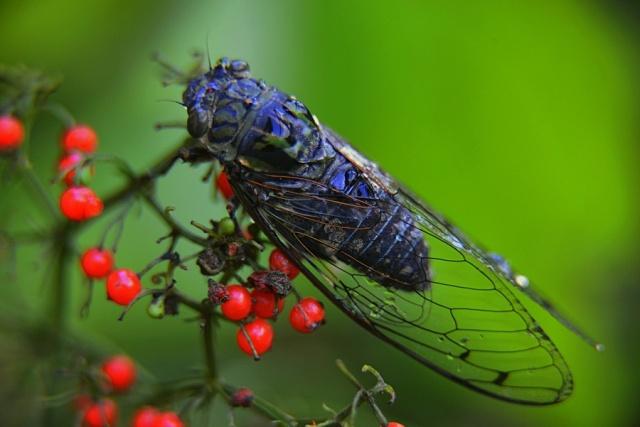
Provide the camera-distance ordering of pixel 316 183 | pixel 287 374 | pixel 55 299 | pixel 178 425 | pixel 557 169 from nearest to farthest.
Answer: pixel 178 425
pixel 316 183
pixel 55 299
pixel 287 374
pixel 557 169

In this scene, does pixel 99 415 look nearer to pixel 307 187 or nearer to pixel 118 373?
pixel 118 373

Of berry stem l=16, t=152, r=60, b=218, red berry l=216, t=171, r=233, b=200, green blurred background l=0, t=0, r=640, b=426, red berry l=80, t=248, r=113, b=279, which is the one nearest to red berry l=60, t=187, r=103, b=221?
red berry l=80, t=248, r=113, b=279

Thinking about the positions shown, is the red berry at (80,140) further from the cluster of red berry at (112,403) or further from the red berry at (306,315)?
the red berry at (306,315)

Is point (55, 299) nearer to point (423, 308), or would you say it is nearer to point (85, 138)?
point (85, 138)

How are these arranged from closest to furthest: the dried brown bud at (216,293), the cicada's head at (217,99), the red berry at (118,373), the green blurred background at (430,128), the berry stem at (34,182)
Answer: the dried brown bud at (216,293) < the cicada's head at (217,99) < the berry stem at (34,182) < the red berry at (118,373) < the green blurred background at (430,128)

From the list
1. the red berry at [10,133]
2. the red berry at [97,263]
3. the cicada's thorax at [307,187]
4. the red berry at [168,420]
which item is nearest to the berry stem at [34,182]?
the red berry at [10,133]

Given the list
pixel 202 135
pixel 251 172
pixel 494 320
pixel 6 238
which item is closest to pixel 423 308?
pixel 494 320
